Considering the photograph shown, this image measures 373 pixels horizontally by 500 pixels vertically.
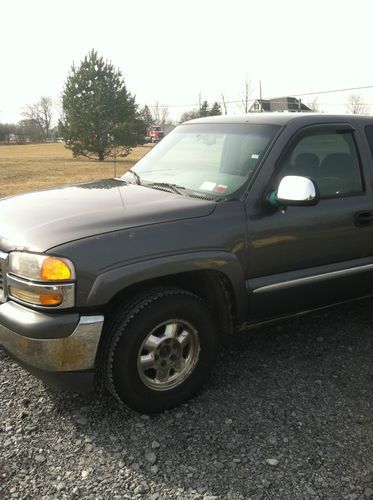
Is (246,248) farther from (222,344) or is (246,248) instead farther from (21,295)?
(21,295)

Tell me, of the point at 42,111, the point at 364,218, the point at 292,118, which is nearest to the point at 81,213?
the point at 292,118

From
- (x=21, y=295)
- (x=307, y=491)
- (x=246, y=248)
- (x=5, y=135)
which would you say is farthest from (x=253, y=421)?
(x=5, y=135)

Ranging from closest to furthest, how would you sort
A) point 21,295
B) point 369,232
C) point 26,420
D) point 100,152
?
point 21,295 → point 26,420 → point 369,232 → point 100,152

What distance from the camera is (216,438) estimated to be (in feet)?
8.80

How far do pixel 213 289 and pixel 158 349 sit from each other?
54 centimetres

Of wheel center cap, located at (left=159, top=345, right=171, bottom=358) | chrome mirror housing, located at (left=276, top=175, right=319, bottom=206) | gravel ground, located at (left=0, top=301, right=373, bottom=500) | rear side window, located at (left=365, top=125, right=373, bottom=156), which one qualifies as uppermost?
rear side window, located at (left=365, top=125, right=373, bottom=156)

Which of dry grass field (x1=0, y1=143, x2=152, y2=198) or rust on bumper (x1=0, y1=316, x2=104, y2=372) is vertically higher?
dry grass field (x1=0, y1=143, x2=152, y2=198)

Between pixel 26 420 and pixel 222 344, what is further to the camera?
pixel 222 344

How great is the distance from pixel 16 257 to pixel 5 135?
263 ft

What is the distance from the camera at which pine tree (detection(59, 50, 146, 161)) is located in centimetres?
3098

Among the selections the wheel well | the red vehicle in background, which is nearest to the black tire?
the wheel well

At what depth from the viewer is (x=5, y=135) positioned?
249 feet

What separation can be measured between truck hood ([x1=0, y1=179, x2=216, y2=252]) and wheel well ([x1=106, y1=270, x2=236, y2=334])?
0.37 metres

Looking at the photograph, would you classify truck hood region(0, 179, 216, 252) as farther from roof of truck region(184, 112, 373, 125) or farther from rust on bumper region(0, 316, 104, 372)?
roof of truck region(184, 112, 373, 125)
